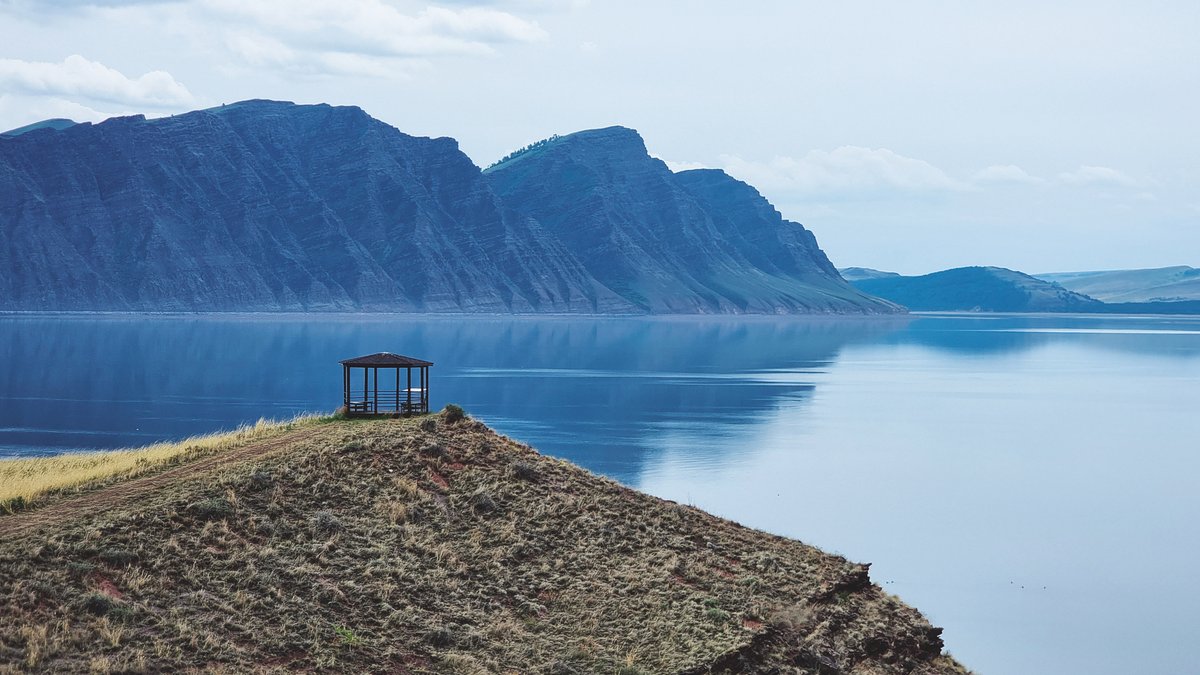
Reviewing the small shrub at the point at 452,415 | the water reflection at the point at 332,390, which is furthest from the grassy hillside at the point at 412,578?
the water reflection at the point at 332,390

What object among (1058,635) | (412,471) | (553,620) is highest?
(412,471)

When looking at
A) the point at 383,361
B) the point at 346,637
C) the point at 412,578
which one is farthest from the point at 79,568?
the point at 383,361

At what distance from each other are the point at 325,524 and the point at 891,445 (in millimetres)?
61668

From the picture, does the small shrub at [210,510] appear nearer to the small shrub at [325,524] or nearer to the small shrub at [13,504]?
the small shrub at [325,524]

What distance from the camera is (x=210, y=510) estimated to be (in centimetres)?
2897

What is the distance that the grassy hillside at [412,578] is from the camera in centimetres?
2427

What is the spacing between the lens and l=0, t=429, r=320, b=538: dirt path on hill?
27672 mm

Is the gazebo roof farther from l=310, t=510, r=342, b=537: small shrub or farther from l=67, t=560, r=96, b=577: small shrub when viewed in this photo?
l=67, t=560, r=96, b=577: small shrub

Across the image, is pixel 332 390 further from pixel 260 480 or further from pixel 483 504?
pixel 260 480

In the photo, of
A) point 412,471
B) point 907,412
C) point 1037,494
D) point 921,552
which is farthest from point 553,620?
point 907,412

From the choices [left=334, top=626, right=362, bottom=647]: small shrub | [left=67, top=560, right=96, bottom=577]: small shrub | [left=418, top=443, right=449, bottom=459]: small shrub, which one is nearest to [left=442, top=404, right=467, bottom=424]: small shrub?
[left=418, top=443, right=449, bottom=459]: small shrub

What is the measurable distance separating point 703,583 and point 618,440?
50.5m

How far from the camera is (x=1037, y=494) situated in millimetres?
66938

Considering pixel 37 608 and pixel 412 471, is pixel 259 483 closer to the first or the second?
pixel 412 471
